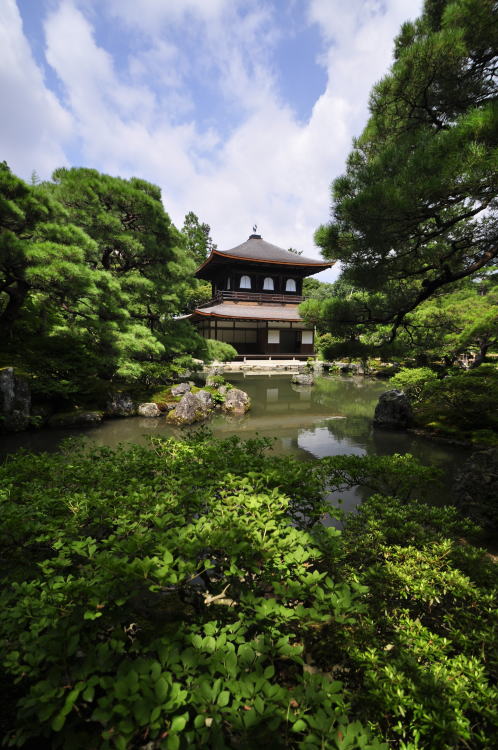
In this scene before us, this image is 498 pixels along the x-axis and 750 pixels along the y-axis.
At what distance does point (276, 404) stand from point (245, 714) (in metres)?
10.9

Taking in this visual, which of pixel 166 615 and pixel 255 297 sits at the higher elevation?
pixel 255 297

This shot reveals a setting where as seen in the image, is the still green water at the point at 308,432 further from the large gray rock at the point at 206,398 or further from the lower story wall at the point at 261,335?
the lower story wall at the point at 261,335

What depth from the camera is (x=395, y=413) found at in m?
8.34

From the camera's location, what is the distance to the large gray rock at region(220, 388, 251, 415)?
10.4 meters

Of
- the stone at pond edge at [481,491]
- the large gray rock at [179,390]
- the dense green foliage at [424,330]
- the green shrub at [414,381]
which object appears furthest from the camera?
the large gray rock at [179,390]

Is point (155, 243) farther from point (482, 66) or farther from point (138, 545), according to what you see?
point (138, 545)

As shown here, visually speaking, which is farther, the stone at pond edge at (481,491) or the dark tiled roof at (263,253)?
the dark tiled roof at (263,253)

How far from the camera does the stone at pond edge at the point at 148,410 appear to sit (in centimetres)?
945

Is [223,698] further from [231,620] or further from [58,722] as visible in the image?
[231,620]

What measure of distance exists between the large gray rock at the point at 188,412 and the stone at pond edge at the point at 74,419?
1.89 m

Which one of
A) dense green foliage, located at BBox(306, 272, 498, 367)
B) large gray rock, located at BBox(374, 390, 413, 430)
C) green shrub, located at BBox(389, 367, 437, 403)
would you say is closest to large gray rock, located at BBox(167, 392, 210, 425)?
dense green foliage, located at BBox(306, 272, 498, 367)

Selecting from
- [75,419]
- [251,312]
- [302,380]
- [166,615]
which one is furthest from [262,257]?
[166,615]

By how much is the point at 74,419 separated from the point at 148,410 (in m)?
1.99

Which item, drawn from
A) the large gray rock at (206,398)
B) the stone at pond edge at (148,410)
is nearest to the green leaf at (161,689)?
the stone at pond edge at (148,410)
